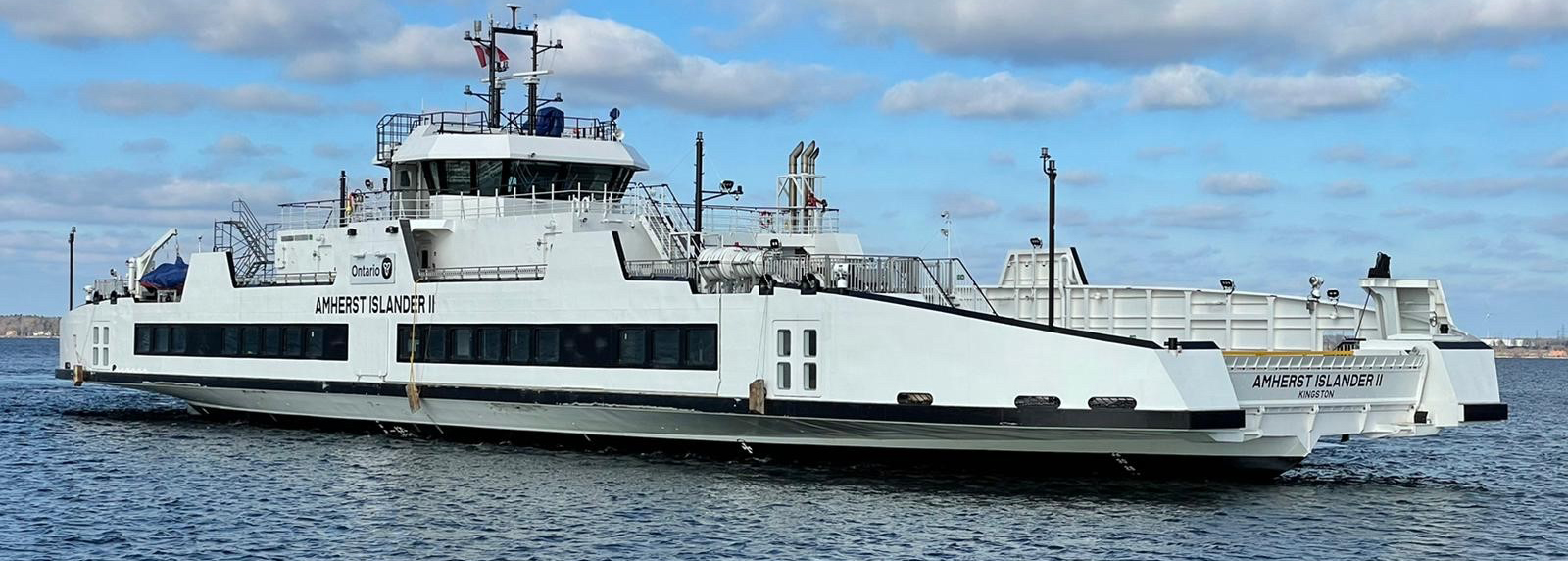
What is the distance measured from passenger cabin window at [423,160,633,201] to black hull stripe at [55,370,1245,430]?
4116 millimetres

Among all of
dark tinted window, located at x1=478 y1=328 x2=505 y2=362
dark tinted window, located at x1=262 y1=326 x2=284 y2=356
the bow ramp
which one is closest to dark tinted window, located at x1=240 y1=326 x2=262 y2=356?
dark tinted window, located at x1=262 y1=326 x2=284 y2=356

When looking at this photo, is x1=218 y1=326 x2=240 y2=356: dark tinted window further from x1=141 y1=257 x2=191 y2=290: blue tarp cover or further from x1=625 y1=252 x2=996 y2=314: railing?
x1=625 y1=252 x2=996 y2=314: railing

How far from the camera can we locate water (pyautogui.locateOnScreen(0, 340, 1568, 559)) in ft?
61.5

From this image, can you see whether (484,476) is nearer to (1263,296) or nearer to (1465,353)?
(1263,296)

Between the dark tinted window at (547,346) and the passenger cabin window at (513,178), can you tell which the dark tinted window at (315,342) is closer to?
the passenger cabin window at (513,178)

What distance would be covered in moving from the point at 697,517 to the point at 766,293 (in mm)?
4488

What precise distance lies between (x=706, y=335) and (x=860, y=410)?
118 inches

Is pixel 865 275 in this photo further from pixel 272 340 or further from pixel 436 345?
pixel 272 340

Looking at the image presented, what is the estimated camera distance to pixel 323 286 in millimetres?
30578

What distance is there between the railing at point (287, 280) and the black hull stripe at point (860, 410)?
2.06 metres

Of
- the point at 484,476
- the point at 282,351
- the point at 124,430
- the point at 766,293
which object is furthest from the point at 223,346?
the point at 766,293

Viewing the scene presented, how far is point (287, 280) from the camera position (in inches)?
1253

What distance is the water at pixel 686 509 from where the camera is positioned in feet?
61.5

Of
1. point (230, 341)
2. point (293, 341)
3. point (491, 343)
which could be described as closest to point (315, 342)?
point (293, 341)
